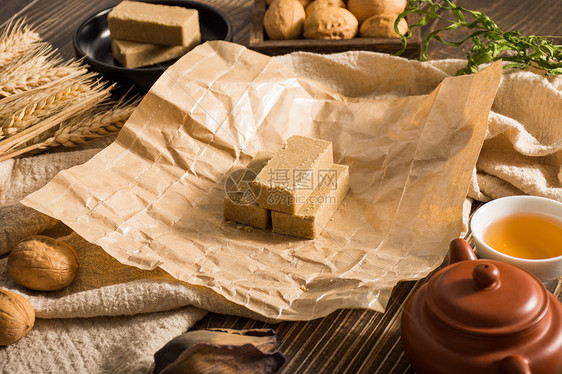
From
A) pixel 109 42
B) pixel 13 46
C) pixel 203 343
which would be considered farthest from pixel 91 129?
pixel 203 343

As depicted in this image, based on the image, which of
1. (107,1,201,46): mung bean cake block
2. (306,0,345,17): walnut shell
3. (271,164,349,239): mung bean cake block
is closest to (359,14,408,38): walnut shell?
(306,0,345,17): walnut shell

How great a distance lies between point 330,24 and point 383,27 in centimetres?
19

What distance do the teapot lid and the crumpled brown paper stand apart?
0.22 m

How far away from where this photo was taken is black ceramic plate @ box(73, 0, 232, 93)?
1.99 m

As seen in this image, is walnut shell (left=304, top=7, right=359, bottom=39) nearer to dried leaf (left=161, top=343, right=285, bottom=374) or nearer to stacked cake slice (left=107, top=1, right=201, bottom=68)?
stacked cake slice (left=107, top=1, right=201, bottom=68)

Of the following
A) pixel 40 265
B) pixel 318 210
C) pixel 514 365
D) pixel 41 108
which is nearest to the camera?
pixel 514 365

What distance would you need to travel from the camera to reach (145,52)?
2152 mm

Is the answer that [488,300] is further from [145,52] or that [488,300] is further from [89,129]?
[145,52]

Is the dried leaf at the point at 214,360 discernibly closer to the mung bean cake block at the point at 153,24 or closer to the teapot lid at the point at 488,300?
the teapot lid at the point at 488,300

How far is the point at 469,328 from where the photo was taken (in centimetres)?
104

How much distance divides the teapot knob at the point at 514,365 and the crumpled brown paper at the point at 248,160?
1.05ft

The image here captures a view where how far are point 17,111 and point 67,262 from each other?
1.66 ft

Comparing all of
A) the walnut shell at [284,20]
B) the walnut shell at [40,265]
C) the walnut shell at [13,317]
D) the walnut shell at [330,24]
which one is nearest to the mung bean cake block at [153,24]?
the walnut shell at [284,20]

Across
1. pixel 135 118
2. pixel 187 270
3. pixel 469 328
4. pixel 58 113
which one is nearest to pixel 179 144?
pixel 135 118
